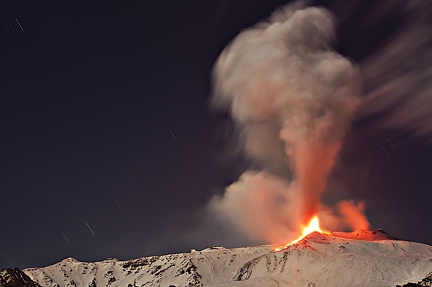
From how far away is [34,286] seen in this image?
16900 cm

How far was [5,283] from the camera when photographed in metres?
178

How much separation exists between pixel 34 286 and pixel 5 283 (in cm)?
1624
